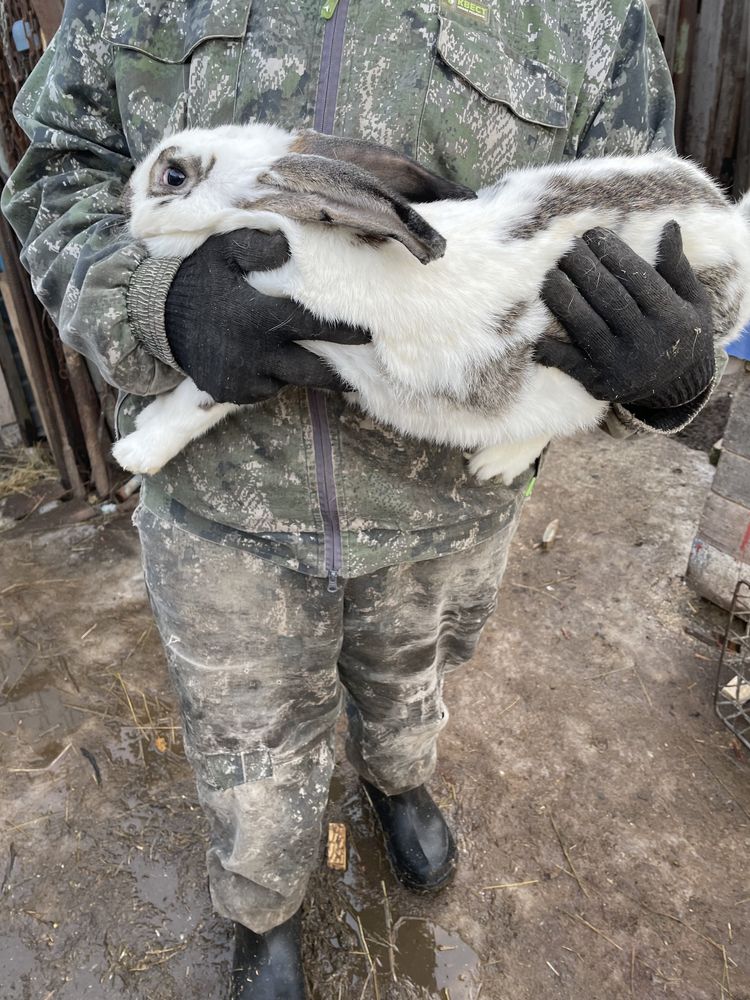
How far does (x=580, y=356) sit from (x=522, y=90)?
597 mm

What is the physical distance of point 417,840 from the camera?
7.90ft

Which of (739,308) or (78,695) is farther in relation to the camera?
(78,695)

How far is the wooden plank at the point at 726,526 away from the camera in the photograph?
342 cm

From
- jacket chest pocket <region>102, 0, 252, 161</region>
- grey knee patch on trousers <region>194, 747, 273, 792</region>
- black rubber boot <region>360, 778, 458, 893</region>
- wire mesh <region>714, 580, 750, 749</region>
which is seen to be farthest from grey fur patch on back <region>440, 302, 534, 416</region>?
wire mesh <region>714, 580, 750, 749</region>

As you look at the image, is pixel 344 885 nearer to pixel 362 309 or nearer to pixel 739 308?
pixel 362 309

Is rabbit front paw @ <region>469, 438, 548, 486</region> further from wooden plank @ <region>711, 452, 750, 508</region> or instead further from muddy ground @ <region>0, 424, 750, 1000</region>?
wooden plank @ <region>711, 452, 750, 508</region>

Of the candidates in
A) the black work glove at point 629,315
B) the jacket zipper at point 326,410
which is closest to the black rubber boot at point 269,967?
the jacket zipper at point 326,410

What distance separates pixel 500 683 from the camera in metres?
3.22

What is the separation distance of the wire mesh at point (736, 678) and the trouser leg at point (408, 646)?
138 cm

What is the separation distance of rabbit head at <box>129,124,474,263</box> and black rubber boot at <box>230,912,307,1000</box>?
1.94 m

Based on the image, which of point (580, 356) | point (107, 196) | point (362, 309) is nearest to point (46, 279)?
point (107, 196)

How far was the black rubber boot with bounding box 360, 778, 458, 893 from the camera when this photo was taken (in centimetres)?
238

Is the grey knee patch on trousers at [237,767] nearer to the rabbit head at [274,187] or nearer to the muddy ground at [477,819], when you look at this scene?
the muddy ground at [477,819]

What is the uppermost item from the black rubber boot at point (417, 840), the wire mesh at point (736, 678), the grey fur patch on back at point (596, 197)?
the grey fur patch on back at point (596, 197)
